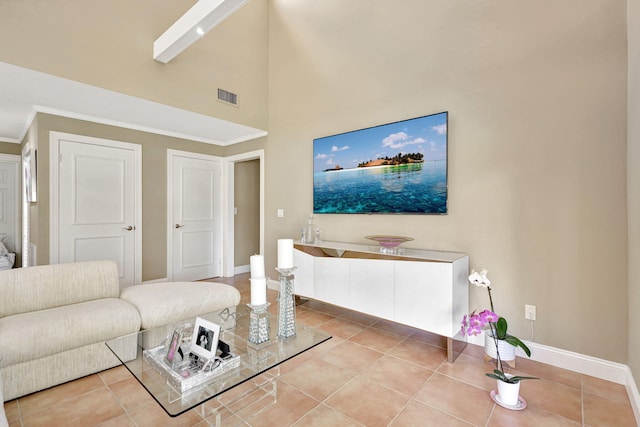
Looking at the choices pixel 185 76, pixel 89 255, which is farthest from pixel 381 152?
pixel 89 255

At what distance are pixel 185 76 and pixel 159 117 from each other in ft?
2.09

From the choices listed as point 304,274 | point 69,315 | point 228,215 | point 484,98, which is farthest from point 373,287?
point 228,215

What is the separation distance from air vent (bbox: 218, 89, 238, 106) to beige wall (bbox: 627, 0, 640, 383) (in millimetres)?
3706

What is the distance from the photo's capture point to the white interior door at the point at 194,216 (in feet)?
14.8

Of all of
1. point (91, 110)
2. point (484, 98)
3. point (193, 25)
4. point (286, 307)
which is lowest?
point (286, 307)

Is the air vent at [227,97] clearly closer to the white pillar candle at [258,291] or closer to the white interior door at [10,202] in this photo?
the white pillar candle at [258,291]

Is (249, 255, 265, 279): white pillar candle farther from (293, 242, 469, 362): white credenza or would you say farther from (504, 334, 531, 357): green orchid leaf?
(504, 334, 531, 357): green orchid leaf

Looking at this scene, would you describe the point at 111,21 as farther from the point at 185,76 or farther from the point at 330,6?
the point at 330,6

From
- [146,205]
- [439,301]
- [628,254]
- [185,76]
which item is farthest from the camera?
[146,205]

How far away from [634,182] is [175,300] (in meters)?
3.23

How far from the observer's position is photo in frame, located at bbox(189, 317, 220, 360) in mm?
1479

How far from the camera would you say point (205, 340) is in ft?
5.00

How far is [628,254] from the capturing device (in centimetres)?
196

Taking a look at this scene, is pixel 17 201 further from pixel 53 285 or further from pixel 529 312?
pixel 529 312
